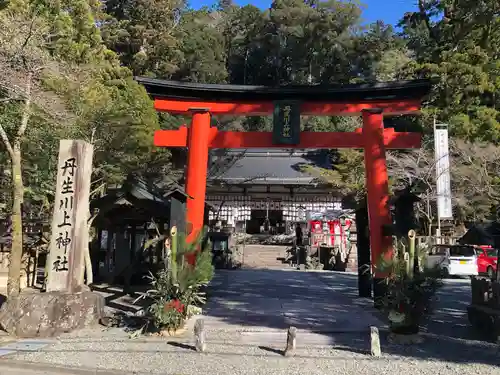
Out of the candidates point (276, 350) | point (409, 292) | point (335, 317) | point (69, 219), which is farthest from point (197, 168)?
point (409, 292)

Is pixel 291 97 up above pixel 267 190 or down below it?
above

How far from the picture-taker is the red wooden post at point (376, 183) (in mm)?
10352

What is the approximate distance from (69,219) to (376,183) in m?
7.18

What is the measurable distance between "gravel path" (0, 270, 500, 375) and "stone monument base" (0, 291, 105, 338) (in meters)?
0.34

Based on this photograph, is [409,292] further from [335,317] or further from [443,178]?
[443,178]

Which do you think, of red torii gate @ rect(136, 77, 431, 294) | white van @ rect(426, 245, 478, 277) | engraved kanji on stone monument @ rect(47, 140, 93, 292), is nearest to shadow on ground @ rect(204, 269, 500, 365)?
red torii gate @ rect(136, 77, 431, 294)

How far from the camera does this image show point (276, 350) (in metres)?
6.37

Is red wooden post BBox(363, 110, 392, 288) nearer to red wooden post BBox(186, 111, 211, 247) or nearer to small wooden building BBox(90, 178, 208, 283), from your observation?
red wooden post BBox(186, 111, 211, 247)

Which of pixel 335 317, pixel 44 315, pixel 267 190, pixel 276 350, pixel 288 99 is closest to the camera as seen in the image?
pixel 276 350

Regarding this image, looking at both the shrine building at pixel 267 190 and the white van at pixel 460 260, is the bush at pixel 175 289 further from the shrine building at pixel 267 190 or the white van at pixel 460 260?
the shrine building at pixel 267 190

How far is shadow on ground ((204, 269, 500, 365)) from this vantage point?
6.43m

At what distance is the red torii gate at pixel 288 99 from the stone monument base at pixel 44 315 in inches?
153

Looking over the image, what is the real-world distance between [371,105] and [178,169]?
1869 cm

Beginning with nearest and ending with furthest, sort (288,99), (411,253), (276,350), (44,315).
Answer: (276,350) < (411,253) < (44,315) < (288,99)
